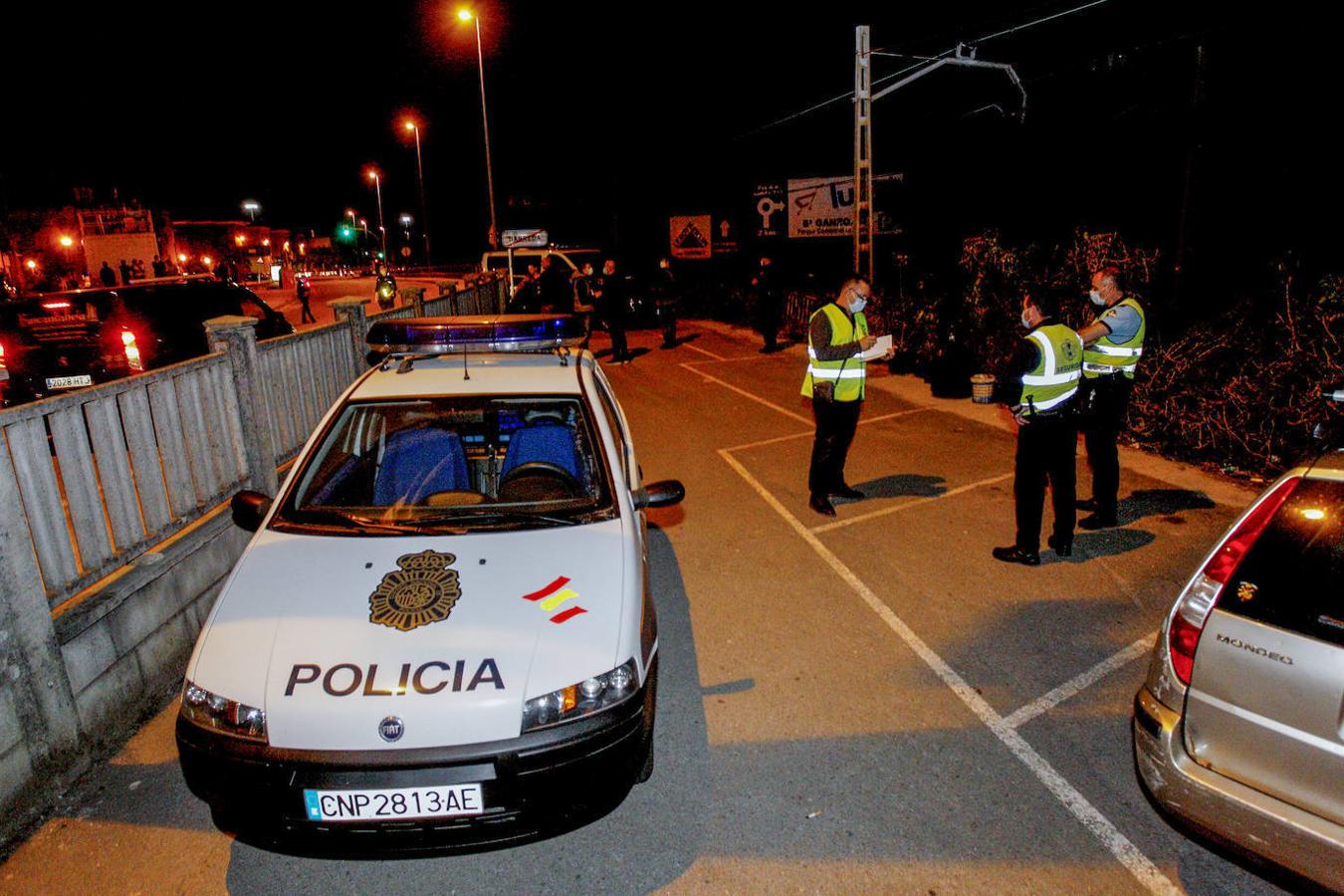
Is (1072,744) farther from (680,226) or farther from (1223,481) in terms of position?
(680,226)

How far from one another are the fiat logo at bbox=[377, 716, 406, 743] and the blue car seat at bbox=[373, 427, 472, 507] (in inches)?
57.7

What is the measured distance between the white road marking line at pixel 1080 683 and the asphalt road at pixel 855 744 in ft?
0.04

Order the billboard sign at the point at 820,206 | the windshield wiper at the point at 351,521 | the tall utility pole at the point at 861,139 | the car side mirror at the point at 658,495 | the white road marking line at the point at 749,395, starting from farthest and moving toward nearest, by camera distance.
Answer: the billboard sign at the point at 820,206, the tall utility pole at the point at 861,139, the white road marking line at the point at 749,395, the car side mirror at the point at 658,495, the windshield wiper at the point at 351,521

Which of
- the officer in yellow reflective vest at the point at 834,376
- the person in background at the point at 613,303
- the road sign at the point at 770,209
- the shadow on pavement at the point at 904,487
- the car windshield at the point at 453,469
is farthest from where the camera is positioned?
the road sign at the point at 770,209

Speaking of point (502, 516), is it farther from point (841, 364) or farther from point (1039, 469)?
point (841, 364)

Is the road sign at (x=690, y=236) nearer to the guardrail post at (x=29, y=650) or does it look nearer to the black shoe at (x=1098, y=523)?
the black shoe at (x=1098, y=523)

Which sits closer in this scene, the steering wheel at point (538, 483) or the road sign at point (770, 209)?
the steering wheel at point (538, 483)

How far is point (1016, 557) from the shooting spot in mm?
5738

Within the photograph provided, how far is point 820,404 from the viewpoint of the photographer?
22.7 feet

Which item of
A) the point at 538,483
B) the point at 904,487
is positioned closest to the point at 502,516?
the point at 538,483

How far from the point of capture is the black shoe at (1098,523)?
637 centimetres

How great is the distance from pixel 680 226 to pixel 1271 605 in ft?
82.9

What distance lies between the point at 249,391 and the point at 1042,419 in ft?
17.9

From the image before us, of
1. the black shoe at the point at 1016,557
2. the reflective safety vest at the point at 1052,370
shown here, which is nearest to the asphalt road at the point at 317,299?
the black shoe at the point at 1016,557
